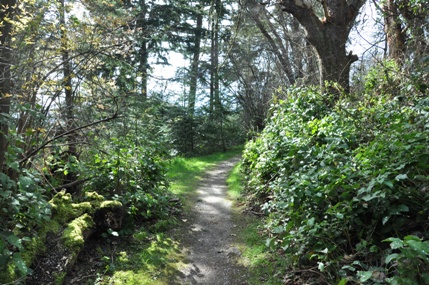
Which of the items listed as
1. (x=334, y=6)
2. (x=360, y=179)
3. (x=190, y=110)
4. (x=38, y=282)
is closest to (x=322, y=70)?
(x=334, y=6)

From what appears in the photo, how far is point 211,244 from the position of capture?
502 centimetres

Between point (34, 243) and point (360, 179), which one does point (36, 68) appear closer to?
point (34, 243)

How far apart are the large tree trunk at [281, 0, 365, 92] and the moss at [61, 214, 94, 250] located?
605 cm

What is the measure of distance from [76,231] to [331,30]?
696cm

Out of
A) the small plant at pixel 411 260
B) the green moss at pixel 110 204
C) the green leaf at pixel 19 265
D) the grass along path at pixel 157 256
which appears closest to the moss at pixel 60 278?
the grass along path at pixel 157 256

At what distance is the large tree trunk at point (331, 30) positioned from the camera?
7527 mm

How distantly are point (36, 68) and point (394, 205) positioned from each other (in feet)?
15.6

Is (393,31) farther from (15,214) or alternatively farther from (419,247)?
(15,214)

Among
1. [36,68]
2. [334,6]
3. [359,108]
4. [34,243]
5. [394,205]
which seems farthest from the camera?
[334,6]

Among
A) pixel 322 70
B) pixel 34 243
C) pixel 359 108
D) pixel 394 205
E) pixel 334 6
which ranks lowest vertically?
pixel 34 243

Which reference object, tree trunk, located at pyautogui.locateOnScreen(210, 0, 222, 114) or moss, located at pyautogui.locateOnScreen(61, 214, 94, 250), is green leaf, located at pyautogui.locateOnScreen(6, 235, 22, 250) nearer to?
moss, located at pyautogui.locateOnScreen(61, 214, 94, 250)

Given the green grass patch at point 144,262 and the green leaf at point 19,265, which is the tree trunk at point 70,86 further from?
the green leaf at point 19,265

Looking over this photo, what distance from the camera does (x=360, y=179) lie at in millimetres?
3316

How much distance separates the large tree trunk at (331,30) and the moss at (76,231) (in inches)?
238
